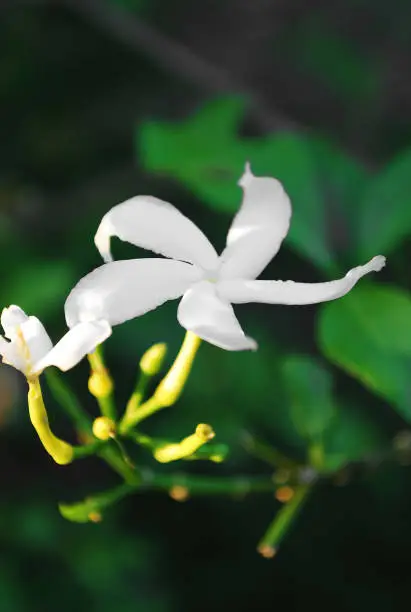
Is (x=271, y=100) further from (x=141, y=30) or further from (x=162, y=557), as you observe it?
(x=162, y=557)

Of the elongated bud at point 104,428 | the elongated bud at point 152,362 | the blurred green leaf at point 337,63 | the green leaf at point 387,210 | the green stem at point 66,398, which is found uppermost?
the blurred green leaf at point 337,63

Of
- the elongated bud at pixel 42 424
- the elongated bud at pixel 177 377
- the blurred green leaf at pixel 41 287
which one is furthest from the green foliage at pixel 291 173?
the elongated bud at pixel 42 424

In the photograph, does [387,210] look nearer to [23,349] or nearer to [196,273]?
[196,273]

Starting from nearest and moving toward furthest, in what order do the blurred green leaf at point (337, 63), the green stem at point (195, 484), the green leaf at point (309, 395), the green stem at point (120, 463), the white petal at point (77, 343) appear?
the white petal at point (77, 343)
the green stem at point (120, 463)
the green stem at point (195, 484)
the green leaf at point (309, 395)
the blurred green leaf at point (337, 63)

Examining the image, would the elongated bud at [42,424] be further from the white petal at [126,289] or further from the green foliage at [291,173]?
the green foliage at [291,173]

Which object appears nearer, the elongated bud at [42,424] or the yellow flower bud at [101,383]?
the elongated bud at [42,424]

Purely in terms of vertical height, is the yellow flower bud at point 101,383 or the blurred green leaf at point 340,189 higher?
the blurred green leaf at point 340,189

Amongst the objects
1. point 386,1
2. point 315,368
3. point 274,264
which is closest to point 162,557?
point 274,264

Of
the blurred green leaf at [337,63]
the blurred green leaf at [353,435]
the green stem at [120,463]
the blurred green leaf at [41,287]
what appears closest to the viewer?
the green stem at [120,463]
